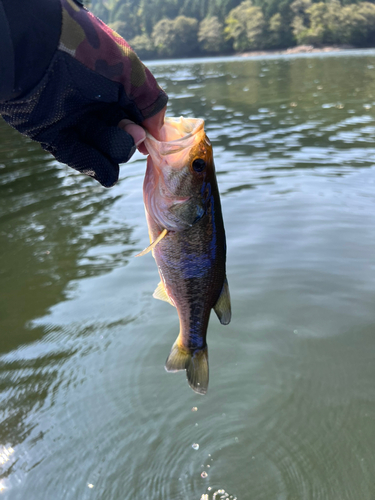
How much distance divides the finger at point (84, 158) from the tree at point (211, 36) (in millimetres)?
111531

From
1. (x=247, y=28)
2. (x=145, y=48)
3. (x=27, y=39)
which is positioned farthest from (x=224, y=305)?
(x=145, y=48)

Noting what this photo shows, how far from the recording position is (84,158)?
2090 millimetres

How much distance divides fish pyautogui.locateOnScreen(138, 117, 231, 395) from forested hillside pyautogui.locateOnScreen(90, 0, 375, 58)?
88.6 m

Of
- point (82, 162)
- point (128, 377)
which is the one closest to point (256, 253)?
point (128, 377)

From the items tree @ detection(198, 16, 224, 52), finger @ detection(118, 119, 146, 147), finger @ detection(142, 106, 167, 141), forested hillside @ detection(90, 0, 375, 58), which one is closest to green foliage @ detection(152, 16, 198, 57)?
forested hillside @ detection(90, 0, 375, 58)

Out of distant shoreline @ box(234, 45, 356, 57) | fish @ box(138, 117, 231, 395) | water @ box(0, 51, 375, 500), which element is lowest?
distant shoreline @ box(234, 45, 356, 57)

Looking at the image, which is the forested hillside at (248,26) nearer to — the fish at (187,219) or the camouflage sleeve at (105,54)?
the fish at (187,219)

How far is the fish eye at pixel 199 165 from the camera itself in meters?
2.15

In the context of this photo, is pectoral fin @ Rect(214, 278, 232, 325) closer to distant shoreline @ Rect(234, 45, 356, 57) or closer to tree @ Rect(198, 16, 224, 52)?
distant shoreline @ Rect(234, 45, 356, 57)

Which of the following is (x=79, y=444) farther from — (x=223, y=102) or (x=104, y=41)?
(x=223, y=102)

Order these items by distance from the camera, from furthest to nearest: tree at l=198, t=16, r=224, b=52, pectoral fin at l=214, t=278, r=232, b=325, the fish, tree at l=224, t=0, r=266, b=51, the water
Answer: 1. tree at l=198, t=16, r=224, b=52
2. tree at l=224, t=0, r=266, b=51
3. the water
4. pectoral fin at l=214, t=278, r=232, b=325
5. the fish

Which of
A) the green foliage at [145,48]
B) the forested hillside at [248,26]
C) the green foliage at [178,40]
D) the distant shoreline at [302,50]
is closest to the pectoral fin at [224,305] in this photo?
the distant shoreline at [302,50]

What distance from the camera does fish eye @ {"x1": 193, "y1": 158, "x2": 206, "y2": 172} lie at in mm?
2152

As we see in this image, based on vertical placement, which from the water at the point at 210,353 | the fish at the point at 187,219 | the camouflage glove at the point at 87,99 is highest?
the camouflage glove at the point at 87,99
